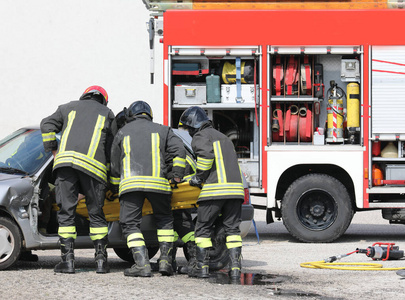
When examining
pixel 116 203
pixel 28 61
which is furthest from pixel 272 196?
pixel 28 61

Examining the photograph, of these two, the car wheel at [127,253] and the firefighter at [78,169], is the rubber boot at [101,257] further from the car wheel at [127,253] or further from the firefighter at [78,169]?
the car wheel at [127,253]

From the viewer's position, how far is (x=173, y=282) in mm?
6859

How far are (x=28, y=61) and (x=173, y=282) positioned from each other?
18.1 meters

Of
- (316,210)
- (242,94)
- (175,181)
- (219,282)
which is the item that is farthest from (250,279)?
(242,94)

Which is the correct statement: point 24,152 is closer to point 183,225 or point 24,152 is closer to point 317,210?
point 183,225

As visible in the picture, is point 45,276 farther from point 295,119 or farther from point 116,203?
point 295,119

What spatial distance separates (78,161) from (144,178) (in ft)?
2.05

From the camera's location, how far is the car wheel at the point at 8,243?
24.2 feet

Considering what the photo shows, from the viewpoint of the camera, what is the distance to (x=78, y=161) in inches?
286

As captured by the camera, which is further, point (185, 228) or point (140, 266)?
point (185, 228)

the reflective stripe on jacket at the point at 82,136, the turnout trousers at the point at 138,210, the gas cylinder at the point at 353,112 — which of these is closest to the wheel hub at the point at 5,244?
the reflective stripe on jacket at the point at 82,136

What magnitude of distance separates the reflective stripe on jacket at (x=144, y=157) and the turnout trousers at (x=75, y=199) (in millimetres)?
259

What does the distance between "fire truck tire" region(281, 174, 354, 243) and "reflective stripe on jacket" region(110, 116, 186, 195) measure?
372 cm

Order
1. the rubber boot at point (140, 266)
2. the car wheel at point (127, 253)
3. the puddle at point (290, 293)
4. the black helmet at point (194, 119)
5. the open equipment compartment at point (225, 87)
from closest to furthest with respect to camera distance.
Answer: the puddle at point (290, 293) < the rubber boot at point (140, 266) < the black helmet at point (194, 119) < the car wheel at point (127, 253) < the open equipment compartment at point (225, 87)
